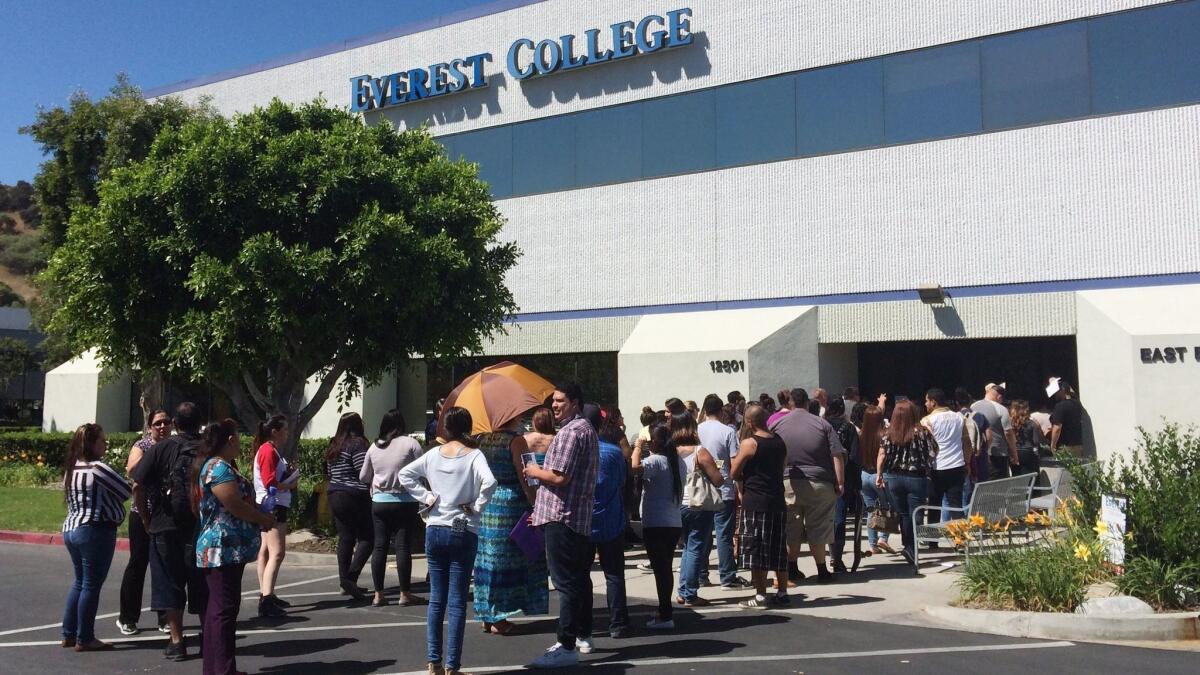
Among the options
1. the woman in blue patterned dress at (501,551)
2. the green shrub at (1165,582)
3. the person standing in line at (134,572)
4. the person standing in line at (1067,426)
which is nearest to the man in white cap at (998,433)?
the person standing in line at (1067,426)

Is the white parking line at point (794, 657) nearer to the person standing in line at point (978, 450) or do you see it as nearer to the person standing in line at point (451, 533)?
the person standing in line at point (451, 533)

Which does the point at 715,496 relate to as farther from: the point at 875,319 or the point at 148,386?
the point at 148,386

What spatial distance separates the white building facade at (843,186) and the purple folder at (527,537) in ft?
37.4

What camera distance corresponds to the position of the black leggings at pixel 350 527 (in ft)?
33.9

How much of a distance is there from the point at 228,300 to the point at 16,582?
4.74 m

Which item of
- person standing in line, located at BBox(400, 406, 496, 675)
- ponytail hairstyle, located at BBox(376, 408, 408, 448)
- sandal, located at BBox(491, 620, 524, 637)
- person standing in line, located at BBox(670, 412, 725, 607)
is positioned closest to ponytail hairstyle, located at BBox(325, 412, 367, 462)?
ponytail hairstyle, located at BBox(376, 408, 408, 448)

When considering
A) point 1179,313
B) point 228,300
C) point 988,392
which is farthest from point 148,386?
point 1179,313

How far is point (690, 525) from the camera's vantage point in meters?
9.68

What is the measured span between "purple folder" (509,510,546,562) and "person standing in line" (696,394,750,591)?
198 cm

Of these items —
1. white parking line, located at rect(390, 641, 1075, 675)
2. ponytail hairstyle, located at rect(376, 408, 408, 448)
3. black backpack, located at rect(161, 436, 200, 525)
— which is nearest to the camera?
white parking line, located at rect(390, 641, 1075, 675)

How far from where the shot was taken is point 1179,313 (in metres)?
16.2

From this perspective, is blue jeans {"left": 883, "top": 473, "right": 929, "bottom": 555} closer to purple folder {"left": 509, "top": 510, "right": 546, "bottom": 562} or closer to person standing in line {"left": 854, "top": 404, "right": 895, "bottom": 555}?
person standing in line {"left": 854, "top": 404, "right": 895, "bottom": 555}

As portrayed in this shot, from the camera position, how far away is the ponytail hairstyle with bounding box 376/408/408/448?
10.2 meters

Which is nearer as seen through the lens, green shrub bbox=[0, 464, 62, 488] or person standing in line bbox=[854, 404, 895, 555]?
person standing in line bbox=[854, 404, 895, 555]
